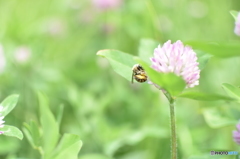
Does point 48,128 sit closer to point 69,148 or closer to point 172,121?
point 69,148

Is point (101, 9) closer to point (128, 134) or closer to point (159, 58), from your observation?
point (128, 134)

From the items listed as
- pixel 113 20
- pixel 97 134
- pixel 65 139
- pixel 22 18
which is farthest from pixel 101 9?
pixel 65 139

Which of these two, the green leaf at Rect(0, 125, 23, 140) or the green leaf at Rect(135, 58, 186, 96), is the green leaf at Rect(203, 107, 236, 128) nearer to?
the green leaf at Rect(135, 58, 186, 96)

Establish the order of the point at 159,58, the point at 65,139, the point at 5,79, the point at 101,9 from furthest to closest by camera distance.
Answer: the point at 101,9
the point at 5,79
the point at 65,139
the point at 159,58

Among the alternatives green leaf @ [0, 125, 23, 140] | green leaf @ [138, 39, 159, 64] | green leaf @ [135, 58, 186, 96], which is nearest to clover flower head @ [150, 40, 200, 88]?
green leaf @ [135, 58, 186, 96]

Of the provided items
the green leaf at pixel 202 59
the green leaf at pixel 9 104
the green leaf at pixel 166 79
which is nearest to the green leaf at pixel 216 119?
the green leaf at pixel 202 59

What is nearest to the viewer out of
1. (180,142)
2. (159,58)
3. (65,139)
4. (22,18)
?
(159,58)
